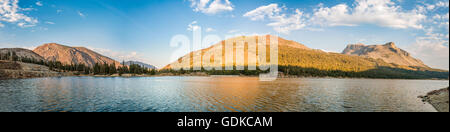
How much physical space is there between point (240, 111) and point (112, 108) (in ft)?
56.6
